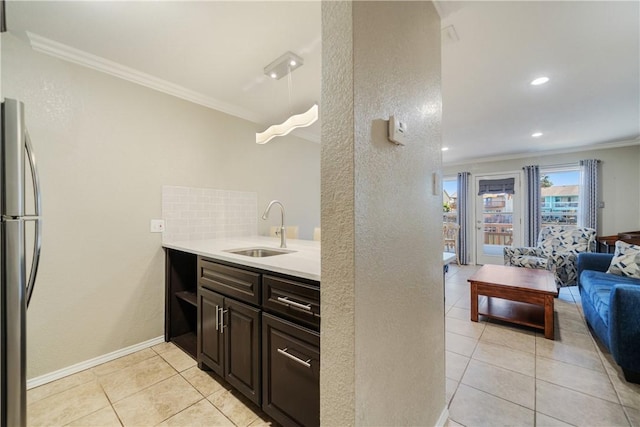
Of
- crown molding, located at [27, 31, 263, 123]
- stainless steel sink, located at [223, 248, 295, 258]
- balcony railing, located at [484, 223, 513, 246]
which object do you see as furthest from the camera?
balcony railing, located at [484, 223, 513, 246]

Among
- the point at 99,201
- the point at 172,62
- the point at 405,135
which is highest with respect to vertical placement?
the point at 172,62

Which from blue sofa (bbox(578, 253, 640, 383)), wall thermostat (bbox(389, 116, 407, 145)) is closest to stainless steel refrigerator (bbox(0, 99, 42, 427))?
wall thermostat (bbox(389, 116, 407, 145))

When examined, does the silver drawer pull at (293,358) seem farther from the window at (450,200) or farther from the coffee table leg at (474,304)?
the window at (450,200)

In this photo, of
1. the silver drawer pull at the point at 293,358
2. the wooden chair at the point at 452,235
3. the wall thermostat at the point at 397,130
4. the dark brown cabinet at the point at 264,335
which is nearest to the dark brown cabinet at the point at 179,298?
the dark brown cabinet at the point at 264,335

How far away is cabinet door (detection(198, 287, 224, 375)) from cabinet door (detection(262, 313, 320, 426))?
46 cm

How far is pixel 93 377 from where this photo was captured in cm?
185

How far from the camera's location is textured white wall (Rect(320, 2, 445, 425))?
76cm

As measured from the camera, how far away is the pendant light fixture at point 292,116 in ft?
6.16

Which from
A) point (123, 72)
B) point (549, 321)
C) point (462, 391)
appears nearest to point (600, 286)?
point (549, 321)

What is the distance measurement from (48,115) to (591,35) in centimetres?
379

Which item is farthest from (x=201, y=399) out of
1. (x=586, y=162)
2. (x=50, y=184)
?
(x=586, y=162)

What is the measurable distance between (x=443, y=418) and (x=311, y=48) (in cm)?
249

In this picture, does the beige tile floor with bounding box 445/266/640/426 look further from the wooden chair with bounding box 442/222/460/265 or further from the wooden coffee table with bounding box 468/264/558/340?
the wooden chair with bounding box 442/222/460/265

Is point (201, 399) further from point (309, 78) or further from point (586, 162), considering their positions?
point (586, 162)
